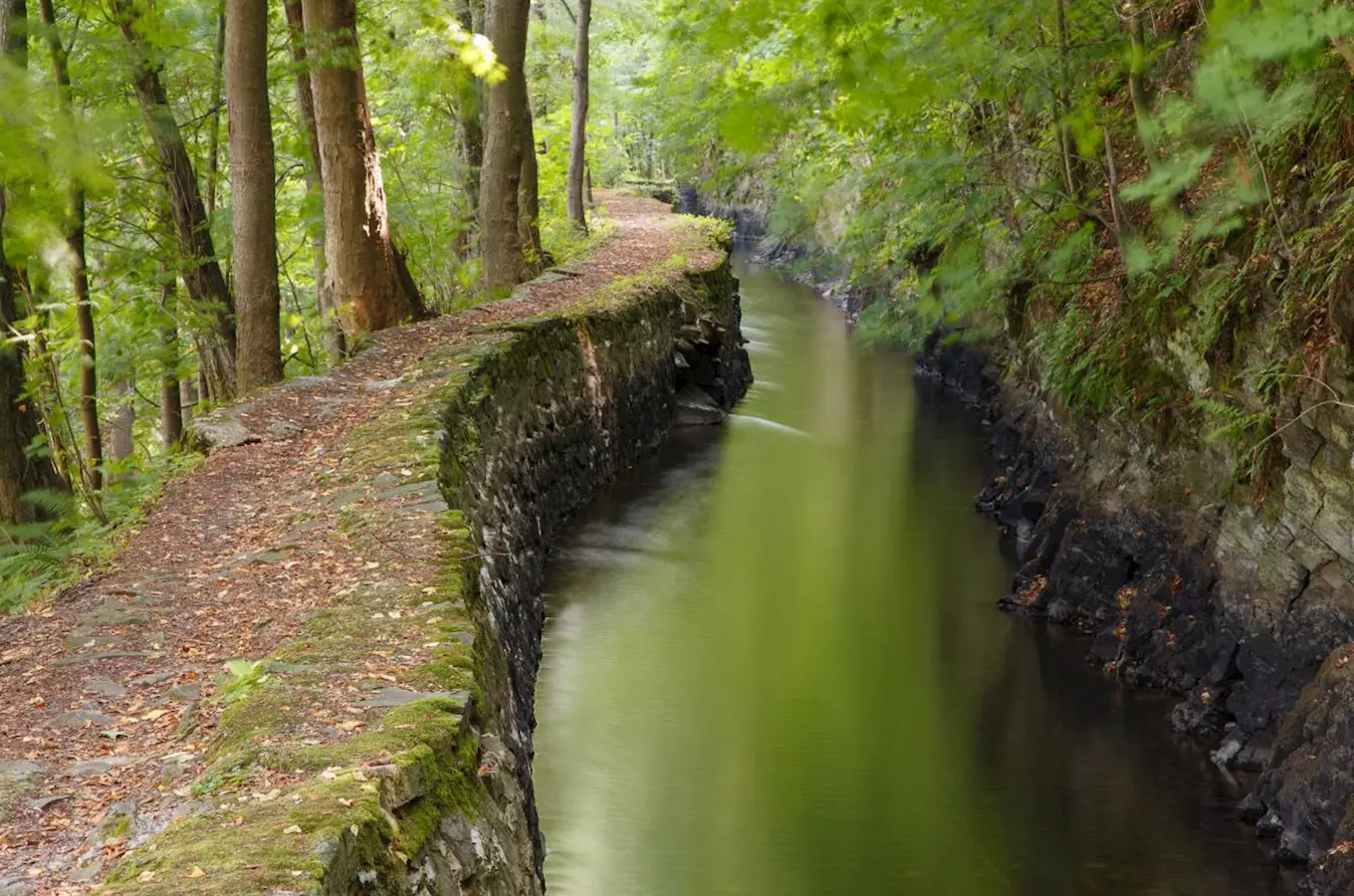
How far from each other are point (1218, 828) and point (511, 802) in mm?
5560

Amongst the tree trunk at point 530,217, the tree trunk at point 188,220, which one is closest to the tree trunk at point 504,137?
the tree trunk at point 530,217

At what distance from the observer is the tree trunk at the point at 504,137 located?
675 inches

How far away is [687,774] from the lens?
9.70 m

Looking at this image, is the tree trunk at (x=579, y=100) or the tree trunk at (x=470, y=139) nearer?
the tree trunk at (x=470, y=139)

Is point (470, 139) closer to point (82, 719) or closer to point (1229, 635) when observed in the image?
point (1229, 635)

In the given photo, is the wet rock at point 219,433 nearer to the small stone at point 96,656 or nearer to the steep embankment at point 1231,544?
the small stone at point 96,656

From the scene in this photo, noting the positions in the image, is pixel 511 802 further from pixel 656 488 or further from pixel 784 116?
pixel 656 488

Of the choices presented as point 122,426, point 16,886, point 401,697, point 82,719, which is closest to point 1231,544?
point 401,697

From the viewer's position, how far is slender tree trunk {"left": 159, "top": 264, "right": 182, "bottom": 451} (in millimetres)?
15375

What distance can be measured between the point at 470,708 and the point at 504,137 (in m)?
13.2

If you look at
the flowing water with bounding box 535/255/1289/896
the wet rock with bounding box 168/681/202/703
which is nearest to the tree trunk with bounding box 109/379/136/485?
the flowing water with bounding box 535/255/1289/896

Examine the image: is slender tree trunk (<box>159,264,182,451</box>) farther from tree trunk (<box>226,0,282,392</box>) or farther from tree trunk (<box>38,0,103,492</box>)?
tree trunk (<box>226,0,282,392</box>)

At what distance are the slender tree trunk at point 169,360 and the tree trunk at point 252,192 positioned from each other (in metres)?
2.04

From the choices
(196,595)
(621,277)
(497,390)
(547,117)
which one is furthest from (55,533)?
(547,117)
